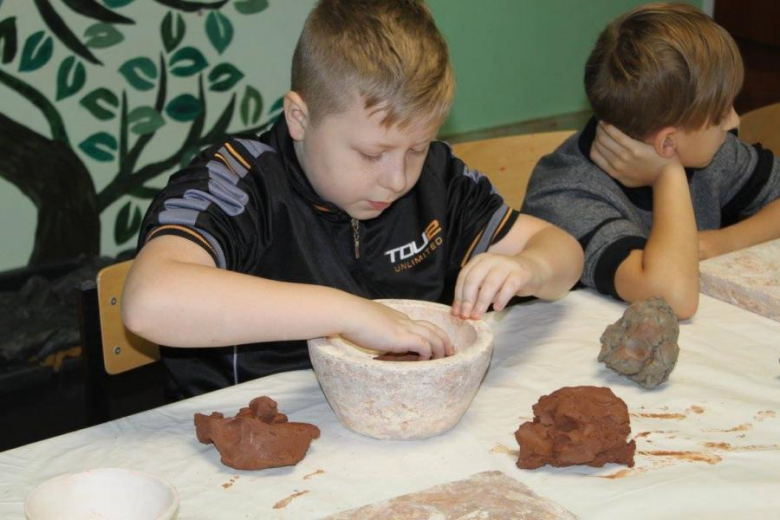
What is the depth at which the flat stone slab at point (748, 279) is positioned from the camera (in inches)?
60.1

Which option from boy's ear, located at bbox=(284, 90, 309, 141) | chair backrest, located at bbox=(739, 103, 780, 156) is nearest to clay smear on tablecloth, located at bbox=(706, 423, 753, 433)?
boy's ear, located at bbox=(284, 90, 309, 141)

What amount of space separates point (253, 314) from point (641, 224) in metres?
1.06

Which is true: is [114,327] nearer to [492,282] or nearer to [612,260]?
[492,282]

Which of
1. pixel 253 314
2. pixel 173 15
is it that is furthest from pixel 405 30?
pixel 173 15

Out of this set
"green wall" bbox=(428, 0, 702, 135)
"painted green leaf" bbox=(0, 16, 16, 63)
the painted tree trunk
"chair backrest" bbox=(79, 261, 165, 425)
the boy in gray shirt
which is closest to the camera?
"chair backrest" bbox=(79, 261, 165, 425)

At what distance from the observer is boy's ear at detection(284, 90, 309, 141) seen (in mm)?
1445

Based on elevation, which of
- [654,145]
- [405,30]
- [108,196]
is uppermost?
[405,30]

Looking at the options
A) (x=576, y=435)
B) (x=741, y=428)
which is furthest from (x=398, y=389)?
(x=741, y=428)

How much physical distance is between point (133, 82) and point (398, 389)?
6.16ft

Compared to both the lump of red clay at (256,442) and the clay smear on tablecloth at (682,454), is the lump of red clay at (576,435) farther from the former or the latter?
the lump of red clay at (256,442)

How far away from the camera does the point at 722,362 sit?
1374mm

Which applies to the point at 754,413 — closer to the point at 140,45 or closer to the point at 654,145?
the point at 654,145

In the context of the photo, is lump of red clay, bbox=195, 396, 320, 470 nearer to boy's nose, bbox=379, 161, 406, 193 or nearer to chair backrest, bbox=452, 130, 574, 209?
boy's nose, bbox=379, 161, 406, 193

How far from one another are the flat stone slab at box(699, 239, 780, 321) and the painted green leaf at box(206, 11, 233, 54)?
1.67m
